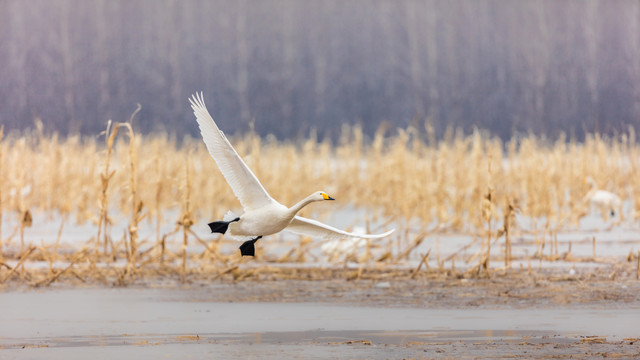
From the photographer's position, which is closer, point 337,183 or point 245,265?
point 245,265

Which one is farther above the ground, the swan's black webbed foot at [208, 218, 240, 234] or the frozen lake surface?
the swan's black webbed foot at [208, 218, 240, 234]

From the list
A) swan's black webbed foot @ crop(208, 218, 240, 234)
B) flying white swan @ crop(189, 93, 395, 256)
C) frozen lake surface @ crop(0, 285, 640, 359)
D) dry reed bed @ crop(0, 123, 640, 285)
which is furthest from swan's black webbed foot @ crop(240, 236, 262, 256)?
dry reed bed @ crop(0, 123, 640, 285)

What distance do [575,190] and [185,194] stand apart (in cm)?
935

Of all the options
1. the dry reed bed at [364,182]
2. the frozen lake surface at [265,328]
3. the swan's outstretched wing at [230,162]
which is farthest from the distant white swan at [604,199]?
the swan's outstretched wing at [230,162]

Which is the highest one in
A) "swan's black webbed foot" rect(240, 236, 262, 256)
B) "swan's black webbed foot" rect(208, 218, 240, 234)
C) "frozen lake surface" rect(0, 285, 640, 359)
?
"swan's black webbed foot" rect(208, 218, 240, 234)

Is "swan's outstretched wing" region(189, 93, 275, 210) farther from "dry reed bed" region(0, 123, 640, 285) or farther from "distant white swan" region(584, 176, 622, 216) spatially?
"distant white swan" region(584, 176, 622, 216)

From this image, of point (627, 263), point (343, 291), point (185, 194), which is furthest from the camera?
point (627, 263)

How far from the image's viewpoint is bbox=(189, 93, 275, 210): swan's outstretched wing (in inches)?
278

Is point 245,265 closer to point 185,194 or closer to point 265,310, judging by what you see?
point 185,194

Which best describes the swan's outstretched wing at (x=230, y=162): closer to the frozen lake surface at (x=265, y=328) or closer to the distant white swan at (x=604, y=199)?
the frozen lake surface at (x=265, y=328)

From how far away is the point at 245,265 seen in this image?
11.1 meters

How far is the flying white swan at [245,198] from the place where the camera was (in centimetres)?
708

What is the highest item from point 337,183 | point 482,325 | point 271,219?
point 337,183

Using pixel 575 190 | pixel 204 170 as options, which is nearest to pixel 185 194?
pixel 204 170
